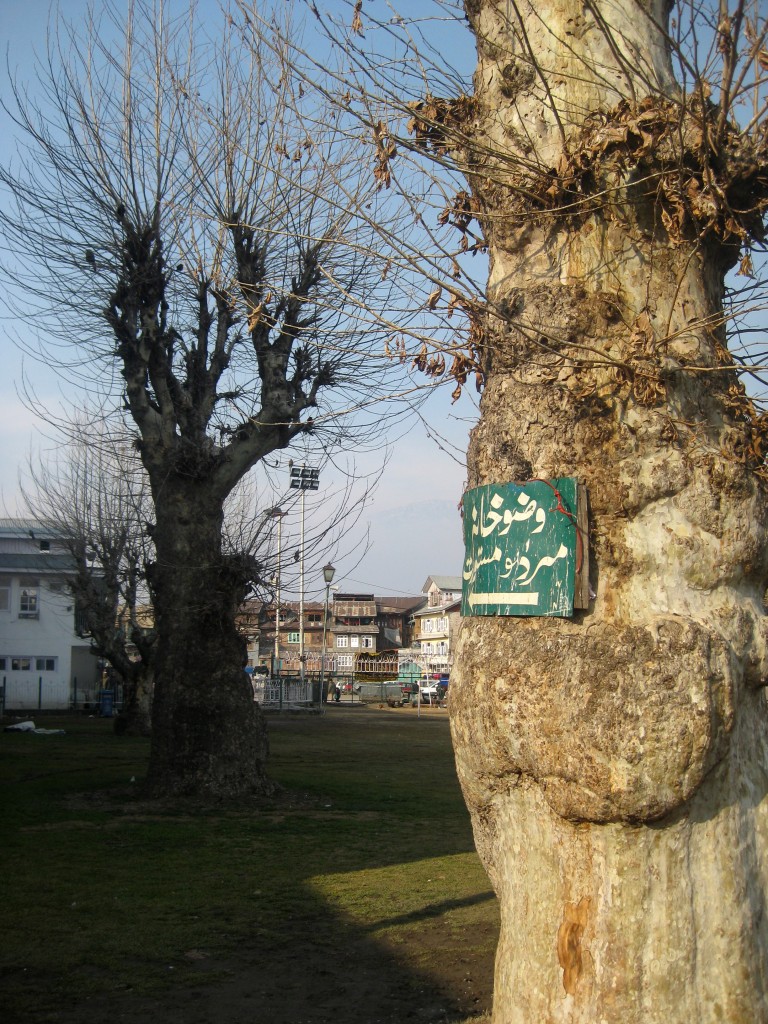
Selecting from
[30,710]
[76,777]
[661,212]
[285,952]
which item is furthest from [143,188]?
[30,710]

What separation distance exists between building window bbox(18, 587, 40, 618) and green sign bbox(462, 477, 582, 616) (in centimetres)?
4025

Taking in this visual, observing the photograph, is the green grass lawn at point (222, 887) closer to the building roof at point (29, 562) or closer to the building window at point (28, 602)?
the building roof at point (29, 562)

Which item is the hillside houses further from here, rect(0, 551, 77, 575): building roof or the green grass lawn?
the green grass lawn

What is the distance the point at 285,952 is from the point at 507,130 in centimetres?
518

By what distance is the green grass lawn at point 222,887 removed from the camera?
248 inches

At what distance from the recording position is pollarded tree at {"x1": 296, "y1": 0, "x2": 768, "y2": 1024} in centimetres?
334

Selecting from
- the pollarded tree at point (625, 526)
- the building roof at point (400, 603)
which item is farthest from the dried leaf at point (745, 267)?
the building roof at point (400, 603)

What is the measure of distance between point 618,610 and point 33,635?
134ft

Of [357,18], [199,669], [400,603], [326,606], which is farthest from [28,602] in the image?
[400,603]

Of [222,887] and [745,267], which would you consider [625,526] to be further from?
[222,887]

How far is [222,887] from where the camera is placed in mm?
8516

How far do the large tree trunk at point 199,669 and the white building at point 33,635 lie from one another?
28121 millimetres

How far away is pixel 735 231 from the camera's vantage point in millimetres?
3654

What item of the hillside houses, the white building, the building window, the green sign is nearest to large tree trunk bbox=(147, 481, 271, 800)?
the green sign
